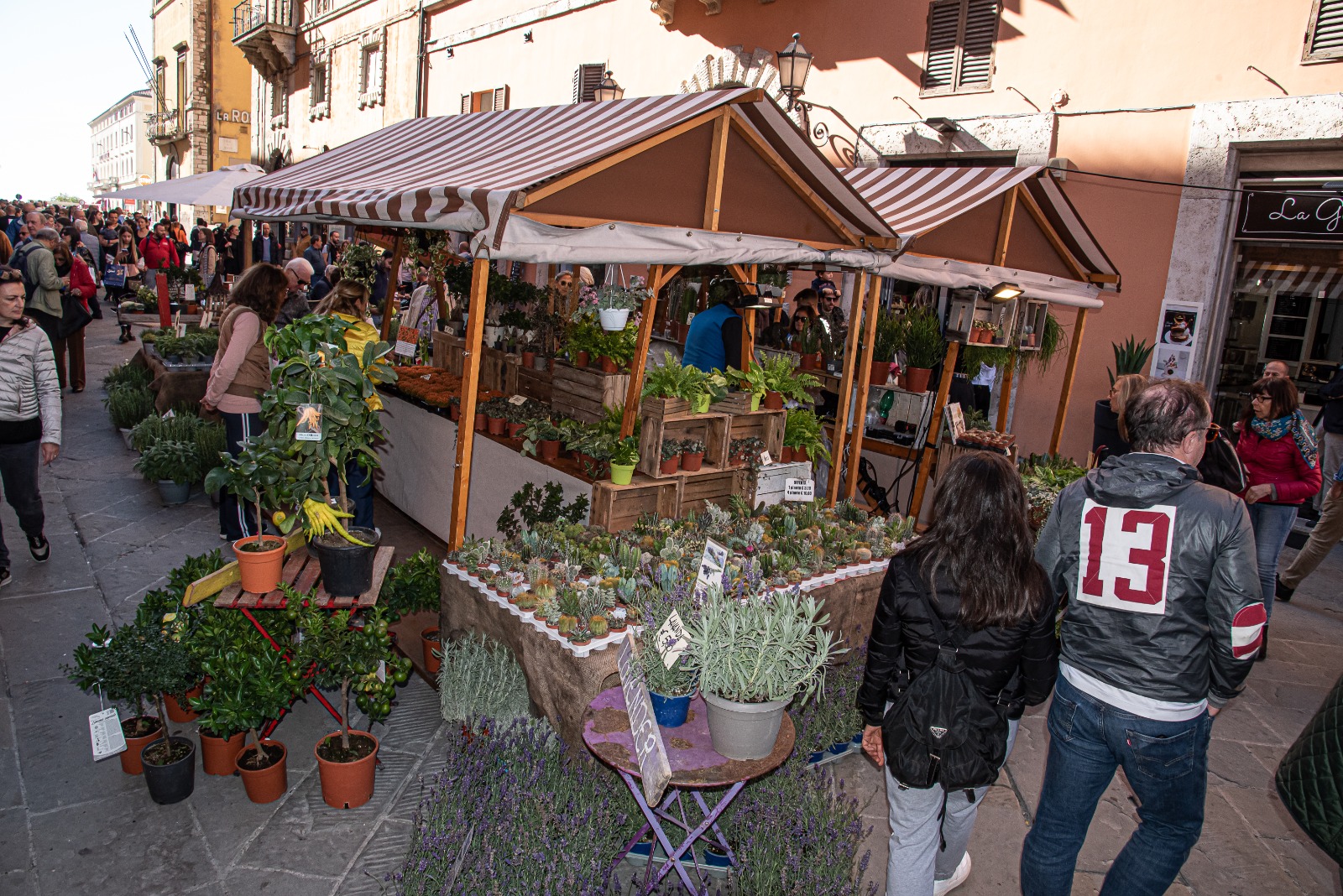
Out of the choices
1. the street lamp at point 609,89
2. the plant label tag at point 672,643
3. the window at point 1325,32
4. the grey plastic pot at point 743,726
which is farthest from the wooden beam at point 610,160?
the street lamp at point 609,89

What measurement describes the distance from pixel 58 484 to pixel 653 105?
592cm

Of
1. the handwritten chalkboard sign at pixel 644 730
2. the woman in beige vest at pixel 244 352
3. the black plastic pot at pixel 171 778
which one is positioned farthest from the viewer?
the woman in beige vest at pixel 244 352

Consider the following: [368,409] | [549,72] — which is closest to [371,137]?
[368,409]

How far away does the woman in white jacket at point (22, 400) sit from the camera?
4.71 m

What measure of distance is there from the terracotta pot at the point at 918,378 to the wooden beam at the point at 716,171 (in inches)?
115

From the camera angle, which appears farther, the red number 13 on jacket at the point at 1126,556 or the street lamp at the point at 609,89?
the street lamp at the point at 609,89

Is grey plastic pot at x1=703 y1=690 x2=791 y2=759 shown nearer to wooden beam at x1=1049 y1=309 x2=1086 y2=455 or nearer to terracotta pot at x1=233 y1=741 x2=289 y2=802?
terracotta pot at x1=233 y1=741 x2=289 y2=802

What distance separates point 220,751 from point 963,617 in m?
2.96

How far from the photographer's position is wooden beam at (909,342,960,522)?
695cm

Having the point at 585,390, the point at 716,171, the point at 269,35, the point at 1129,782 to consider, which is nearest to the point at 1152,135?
the point at 716,171

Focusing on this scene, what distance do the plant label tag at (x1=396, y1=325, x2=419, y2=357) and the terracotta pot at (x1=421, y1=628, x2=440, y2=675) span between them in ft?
12.2

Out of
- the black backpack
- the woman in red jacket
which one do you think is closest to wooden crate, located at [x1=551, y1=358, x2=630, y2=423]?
the black backpack

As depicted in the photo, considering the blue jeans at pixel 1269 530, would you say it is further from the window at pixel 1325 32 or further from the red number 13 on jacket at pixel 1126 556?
the window at pixel 1325 32

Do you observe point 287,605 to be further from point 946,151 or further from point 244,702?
point 946,151
